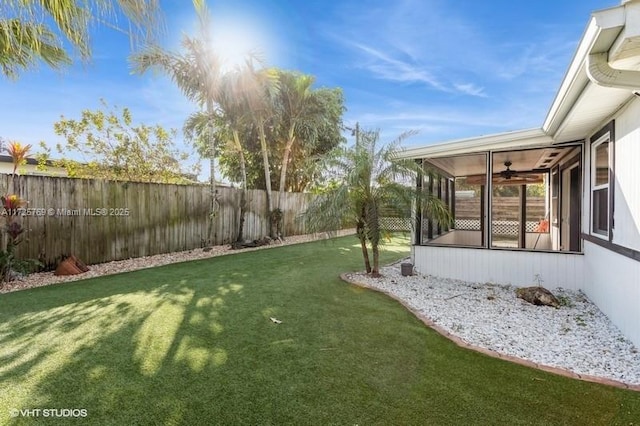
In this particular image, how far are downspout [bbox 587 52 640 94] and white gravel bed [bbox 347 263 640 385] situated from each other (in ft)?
8.33

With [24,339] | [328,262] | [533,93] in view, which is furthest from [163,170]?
[533,93]

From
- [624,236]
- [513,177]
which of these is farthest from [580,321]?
[513,177]

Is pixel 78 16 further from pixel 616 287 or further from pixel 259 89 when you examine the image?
pixel 259 89

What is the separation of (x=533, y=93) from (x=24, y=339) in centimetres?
1404

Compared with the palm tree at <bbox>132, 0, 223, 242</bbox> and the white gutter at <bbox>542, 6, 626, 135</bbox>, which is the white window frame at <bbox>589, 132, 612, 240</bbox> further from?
the palm tree at <bbox>132, 0, 223, 242</bbox>

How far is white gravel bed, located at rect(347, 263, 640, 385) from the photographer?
3242 mm

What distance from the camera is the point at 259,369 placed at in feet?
9.67

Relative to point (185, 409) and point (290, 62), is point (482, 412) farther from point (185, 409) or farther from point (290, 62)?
point (290, 62)

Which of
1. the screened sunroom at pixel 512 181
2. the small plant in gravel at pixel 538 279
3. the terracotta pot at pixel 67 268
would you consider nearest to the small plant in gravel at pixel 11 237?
the terracotta pot at pixel 67 268

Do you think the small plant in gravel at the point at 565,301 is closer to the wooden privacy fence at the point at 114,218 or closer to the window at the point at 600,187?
the window at the point at 600,187

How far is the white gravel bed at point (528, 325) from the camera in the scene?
3.24 m

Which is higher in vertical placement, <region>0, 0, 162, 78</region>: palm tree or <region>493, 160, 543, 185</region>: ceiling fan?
<region>0, 0, 162, 78</region>: palm tree

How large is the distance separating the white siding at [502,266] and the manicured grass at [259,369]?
2.39 meters

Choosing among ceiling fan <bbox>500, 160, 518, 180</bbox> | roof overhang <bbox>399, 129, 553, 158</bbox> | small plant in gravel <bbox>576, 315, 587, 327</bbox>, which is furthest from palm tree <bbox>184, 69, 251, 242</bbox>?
small plant in gravel <bbox>576, 315, 587, 327</bbox>
